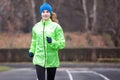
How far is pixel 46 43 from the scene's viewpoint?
398 inches

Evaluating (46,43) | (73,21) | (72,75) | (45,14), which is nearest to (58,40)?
(46,43)

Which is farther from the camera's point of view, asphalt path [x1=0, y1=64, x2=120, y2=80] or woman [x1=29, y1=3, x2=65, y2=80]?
asphalt path [x1=0, y1=64, x2=120, y2=80]

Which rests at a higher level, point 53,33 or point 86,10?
point 86,10

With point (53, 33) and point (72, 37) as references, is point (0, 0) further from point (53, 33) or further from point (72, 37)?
point (53, 33)

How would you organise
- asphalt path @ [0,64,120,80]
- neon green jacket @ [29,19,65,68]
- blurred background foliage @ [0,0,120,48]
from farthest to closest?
1. blurred background foliage @ [0,0,120,48]
2. asphalt path @ [0,64,120,80]
3. neon green jacket @ [29,19,65,68]

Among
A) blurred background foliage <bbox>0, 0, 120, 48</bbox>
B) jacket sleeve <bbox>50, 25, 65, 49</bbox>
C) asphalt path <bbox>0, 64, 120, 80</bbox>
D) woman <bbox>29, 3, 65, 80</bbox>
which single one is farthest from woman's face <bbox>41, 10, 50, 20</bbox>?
blurred background foliage <bbox>0, 0, 120, 48</bbox>

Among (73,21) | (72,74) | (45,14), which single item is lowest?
(72,74)

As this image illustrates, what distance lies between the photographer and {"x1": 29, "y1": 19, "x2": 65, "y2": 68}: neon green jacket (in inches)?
398

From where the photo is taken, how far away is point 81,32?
6019 centimetres

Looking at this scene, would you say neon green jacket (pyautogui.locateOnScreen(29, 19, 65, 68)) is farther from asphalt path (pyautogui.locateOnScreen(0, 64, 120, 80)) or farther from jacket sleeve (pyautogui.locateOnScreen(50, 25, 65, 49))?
asphalt path (pyautogui.locateOnScreen(0, 64, 120, 80))

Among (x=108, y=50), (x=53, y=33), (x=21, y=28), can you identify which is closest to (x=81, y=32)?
(x=21, y=28)

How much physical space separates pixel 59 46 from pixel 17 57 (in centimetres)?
3924

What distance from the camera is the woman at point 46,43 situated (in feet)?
33.2

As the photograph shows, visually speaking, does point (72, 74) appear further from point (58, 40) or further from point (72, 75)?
point (58, 40)
